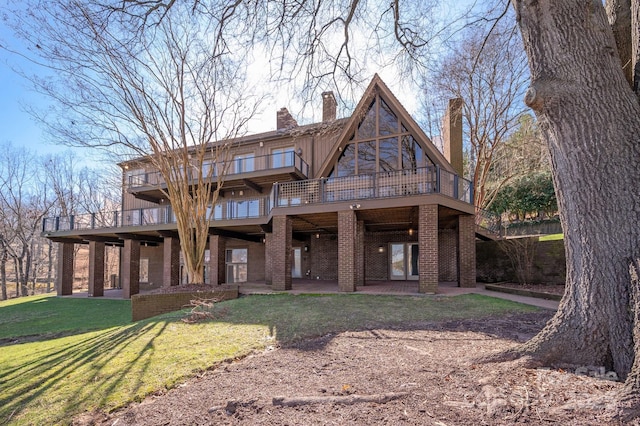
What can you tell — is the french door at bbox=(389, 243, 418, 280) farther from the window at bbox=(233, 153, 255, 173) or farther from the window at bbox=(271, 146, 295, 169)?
the window at bbox=(233, 153, 255, 173)

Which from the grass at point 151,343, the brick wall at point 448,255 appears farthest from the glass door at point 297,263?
the brick wall at point 448,255

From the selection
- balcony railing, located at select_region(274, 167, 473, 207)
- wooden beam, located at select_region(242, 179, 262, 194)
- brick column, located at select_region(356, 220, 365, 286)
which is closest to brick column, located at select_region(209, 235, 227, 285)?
wooden beam, located at select_region(242, 179, 262, 194)

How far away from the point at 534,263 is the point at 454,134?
6.97 metres

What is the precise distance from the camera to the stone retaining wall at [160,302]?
35.5 feet

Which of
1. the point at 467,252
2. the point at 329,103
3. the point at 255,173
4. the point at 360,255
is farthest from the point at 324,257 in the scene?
the point at 329,103

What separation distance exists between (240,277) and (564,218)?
17967 mm

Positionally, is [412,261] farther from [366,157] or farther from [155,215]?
[155,215]

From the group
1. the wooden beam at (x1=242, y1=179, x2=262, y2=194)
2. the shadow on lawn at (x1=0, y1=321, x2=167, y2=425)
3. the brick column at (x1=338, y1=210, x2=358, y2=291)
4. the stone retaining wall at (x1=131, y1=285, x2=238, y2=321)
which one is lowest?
the stone retaining wall at (x1=131, y1=285, x2=238, y2=321)

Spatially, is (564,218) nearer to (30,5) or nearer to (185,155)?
(30,5)

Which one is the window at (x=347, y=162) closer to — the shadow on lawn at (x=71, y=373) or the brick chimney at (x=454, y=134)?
the brick chimney at (x=454, y=134)

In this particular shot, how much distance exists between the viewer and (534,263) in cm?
1310

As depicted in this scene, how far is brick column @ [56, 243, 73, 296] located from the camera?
63.4 ft

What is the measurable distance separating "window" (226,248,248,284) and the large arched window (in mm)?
8359

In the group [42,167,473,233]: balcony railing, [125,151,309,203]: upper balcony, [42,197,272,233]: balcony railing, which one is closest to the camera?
[42,167,473,233]: balcony railing
